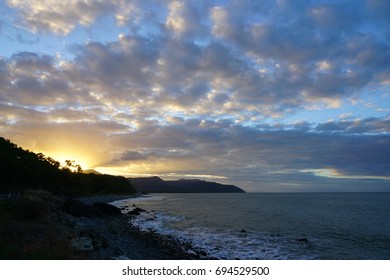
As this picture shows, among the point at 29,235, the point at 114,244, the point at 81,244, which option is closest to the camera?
the point at 29,235

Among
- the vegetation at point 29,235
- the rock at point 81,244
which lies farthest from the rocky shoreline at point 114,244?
the vegetation at point 29,235

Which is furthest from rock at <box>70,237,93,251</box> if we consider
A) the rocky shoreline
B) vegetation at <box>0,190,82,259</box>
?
vegetation at <box>0,190,82,259</box>

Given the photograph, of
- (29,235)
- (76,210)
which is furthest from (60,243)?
(76,210)

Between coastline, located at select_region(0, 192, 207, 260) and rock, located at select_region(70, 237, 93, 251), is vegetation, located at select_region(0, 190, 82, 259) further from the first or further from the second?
rock, located at select_region(70, 237, 93, 251)

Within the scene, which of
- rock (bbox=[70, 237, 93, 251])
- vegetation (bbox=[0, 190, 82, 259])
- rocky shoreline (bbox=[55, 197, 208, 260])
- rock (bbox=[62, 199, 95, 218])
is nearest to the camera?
vegetation (bbox=[0, 190, 82, 259])

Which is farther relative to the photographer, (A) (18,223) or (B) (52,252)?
(A) (18,223)

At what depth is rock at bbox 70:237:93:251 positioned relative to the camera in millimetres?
18578

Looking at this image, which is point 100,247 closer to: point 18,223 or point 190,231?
point 18,223

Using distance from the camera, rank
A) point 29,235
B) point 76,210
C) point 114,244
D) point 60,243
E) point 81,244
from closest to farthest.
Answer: point 60,243
point 29,235
point 81,244
point 114,244
point 76,210

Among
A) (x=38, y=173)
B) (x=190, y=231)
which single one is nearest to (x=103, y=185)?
(x=38, y=173)

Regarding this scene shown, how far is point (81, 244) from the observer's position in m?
19.2

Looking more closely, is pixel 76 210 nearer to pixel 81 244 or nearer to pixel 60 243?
pixel 81 244

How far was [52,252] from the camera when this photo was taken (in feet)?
46.3
